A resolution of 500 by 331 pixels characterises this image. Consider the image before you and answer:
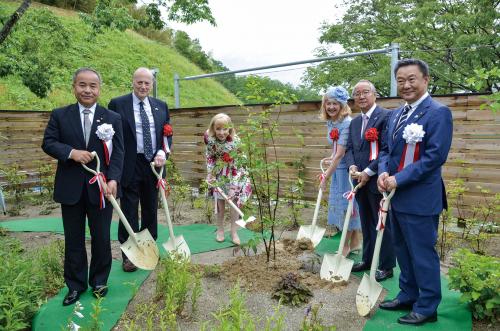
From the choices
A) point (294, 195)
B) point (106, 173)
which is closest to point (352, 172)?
point (106, 173)

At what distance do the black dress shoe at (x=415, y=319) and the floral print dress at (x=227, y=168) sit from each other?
198 centimetres

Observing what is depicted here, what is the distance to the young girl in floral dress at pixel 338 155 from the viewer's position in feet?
12.2

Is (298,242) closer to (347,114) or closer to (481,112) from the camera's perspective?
(347,114)

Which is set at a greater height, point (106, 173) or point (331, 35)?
point (331, 35)

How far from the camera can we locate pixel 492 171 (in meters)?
4.71

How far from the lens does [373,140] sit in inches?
127

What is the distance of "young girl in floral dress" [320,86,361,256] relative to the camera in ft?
12.2

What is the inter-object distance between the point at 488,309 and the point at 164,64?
20965mm

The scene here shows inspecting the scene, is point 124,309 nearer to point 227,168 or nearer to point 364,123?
point 227,168

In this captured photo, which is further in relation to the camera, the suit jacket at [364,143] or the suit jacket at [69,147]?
the suit jacket at [364,143]

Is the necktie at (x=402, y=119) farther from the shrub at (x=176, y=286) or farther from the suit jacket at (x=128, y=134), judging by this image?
the suit jacket at (x=128, y=134)

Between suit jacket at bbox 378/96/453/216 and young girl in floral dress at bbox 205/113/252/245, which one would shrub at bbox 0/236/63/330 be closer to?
young girl in floral dress at bbox 205/113/252/245

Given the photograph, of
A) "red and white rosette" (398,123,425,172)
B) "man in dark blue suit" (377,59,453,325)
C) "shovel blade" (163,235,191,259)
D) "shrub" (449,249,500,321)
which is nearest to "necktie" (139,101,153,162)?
"shovel blade" (163,235,191,259)

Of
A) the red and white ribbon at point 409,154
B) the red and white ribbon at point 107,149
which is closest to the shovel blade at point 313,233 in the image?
the red and white ribbon at point 409,154
